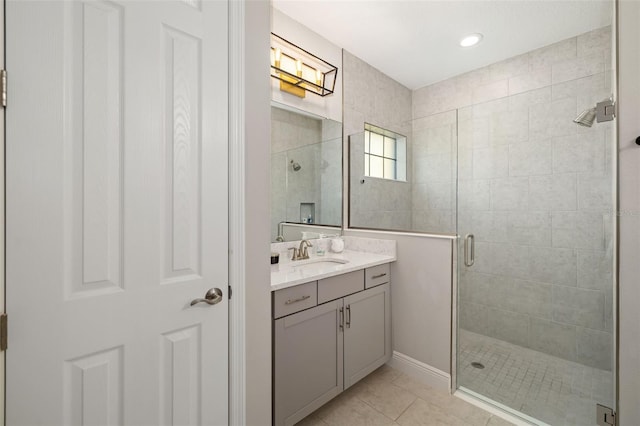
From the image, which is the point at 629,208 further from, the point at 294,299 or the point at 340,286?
the point at 294,299

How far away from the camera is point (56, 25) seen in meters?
0.81

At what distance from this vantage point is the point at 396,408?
1.79 m

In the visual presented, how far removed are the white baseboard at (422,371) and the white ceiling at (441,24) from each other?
2581 millimetres

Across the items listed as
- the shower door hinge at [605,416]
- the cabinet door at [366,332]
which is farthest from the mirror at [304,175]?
the shower door hinge at [605,416]

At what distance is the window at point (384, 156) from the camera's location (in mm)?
2646

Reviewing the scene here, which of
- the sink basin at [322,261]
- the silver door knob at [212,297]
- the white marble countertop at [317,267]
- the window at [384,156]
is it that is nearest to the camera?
the silver door knob at [212,297]

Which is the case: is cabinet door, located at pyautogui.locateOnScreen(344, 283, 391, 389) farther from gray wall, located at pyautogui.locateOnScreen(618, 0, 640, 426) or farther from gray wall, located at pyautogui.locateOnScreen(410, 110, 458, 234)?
gray wall, located at pyautogui.locateOnScreen(618, 0, 640, 426)

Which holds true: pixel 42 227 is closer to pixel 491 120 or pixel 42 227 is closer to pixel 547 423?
pixel 547 423

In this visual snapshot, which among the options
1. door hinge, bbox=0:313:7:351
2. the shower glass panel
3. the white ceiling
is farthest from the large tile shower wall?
door hinge, bbox=0:313:7:351

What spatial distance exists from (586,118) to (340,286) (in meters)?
1.91

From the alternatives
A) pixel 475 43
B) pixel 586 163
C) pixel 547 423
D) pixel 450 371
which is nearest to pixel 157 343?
pixel 450 371

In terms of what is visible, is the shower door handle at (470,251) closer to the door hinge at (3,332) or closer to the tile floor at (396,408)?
the tile floor at (396,408)

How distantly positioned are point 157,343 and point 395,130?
8.21 feet

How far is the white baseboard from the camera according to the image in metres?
1.96
